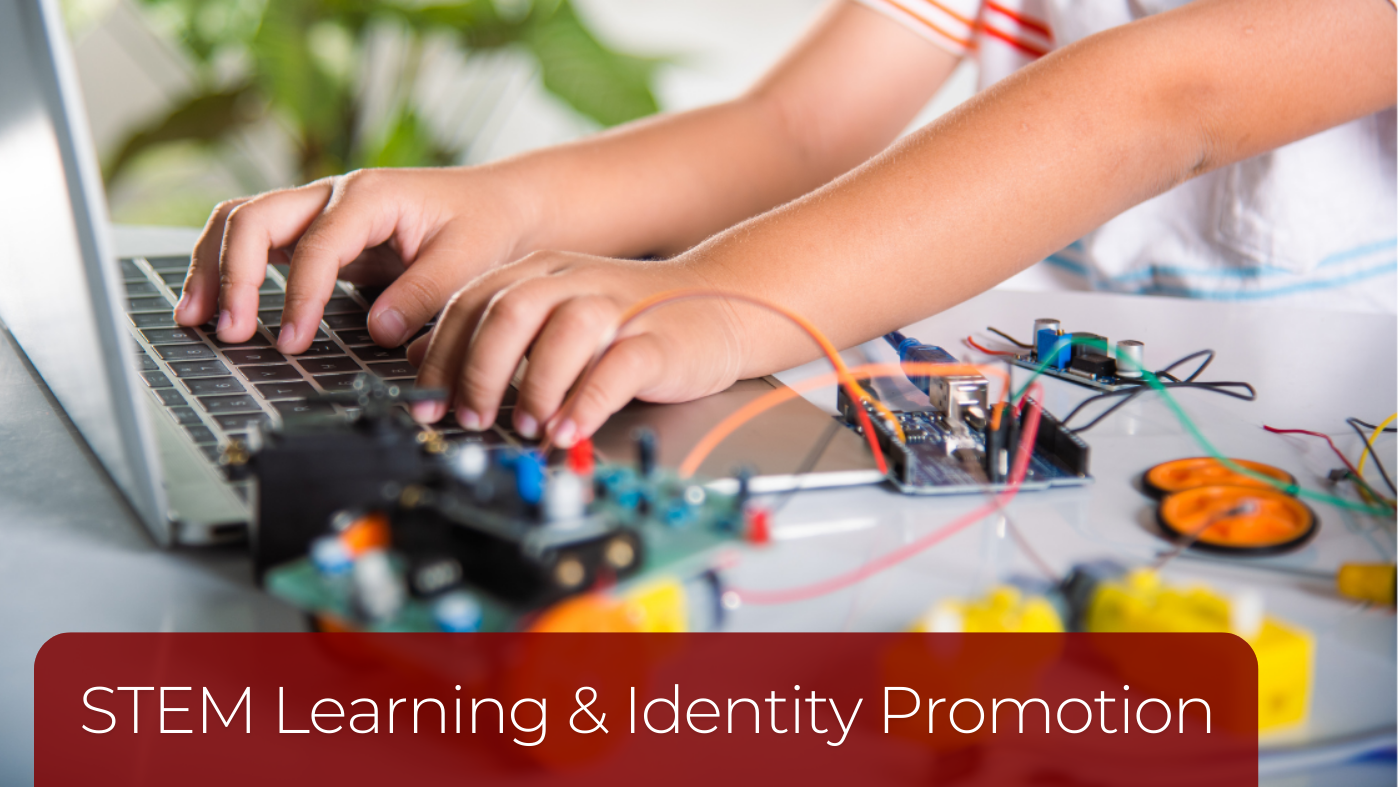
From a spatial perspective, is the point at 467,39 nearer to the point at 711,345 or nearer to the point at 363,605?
the point at 711,345

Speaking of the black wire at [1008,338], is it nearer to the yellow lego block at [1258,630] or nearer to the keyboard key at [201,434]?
the yellow lego block at [1258,630]

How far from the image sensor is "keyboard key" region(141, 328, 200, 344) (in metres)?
0.68

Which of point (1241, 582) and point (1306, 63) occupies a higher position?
point (1306, 63)

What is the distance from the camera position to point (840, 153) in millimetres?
1071

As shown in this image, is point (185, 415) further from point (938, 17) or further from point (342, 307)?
point (938, 17)

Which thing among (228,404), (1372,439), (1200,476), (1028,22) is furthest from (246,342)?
(1028,22)

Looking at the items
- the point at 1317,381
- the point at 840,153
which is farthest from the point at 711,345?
the point at 840,153

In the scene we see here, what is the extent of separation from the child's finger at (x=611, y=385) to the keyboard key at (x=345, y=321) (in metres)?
0.28

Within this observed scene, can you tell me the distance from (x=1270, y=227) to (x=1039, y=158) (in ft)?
1.29

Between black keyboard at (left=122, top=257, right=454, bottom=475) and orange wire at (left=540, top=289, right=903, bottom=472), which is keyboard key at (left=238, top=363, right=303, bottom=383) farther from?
orange wire at (left=540, top=289, right=903, bottom=472)

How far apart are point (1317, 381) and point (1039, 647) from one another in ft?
1.49

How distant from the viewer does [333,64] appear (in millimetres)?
2377

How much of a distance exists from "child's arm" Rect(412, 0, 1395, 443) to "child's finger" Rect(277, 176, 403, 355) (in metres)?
0.10

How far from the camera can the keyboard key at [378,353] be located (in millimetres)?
666
